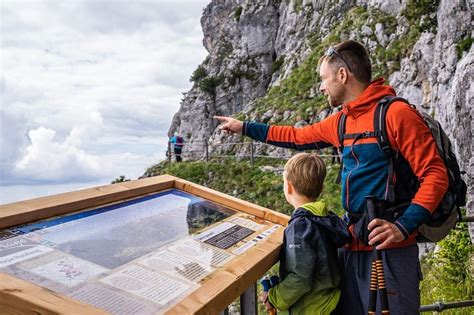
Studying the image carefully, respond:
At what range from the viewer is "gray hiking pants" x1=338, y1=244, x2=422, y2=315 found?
7.04 feet

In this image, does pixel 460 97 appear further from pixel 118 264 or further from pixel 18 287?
pixel 18 287

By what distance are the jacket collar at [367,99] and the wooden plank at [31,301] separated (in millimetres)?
1638

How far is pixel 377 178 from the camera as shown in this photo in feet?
7.22

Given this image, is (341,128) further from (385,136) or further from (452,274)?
(452,274)

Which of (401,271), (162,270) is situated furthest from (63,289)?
(401,271)

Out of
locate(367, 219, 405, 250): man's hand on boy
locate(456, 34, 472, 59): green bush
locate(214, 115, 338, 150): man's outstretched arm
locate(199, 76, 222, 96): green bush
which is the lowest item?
locate(367, 219, 405, 250): man's hand on boy

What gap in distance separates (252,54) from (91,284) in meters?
32.9

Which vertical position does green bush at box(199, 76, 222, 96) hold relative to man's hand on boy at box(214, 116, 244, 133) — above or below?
above

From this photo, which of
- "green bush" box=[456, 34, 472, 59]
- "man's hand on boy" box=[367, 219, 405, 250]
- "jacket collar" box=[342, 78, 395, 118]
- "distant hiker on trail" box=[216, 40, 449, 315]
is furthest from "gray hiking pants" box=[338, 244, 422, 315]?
"green bush" box=[456, 34, 472, 59]

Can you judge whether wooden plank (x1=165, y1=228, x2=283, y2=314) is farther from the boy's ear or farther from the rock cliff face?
the rock cliff face

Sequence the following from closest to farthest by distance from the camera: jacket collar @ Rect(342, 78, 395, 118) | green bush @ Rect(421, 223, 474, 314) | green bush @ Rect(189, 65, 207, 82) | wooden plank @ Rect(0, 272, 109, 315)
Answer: wooden plank @ Rect(0, 272, 109, 315) < jacket collar @ Rect(342, 78, 395, 118) < green bush @ Rect(421, 223, 474, 314) < green bush @ Rect(189, 65, 207, 82)

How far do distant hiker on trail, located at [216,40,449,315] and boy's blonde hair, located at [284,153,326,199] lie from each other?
0.14 meters

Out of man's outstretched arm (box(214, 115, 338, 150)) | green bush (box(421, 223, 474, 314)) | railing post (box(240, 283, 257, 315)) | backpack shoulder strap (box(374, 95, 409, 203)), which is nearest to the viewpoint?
backpack shoulder strap (box(374, 95, 409, 203))

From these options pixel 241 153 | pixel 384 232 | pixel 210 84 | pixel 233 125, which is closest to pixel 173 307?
pixel 384 232
